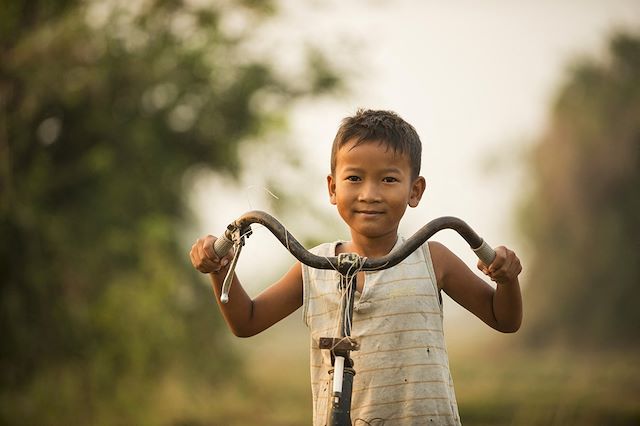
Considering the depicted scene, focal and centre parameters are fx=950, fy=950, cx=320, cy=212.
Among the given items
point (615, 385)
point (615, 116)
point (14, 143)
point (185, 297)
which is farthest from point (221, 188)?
point (615, 116)

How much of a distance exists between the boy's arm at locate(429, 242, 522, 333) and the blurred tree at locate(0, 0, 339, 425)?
291 inches

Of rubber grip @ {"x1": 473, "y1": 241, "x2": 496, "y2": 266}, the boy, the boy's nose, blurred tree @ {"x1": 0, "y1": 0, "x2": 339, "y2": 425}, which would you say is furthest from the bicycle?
blurred tree @ {"x1": 0, "y1": 0, "x2": 339, "y2": 425}

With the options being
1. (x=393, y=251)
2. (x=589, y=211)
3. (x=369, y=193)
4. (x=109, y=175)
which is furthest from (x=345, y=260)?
(x=589, y=211)

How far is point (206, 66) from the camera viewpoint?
36.4 ft

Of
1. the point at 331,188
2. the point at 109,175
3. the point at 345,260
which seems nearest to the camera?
the point at 345,260

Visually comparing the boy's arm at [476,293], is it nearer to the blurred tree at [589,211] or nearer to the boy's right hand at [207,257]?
the boy's right hand at [207,257]

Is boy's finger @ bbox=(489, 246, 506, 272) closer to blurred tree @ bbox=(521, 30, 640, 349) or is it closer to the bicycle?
the bicycle

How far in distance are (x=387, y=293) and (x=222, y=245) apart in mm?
588

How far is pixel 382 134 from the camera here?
3.22 meters

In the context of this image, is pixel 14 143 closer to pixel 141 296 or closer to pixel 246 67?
pixel 141 296

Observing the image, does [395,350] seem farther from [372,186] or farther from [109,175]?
[109,175]

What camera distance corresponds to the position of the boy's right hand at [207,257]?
3176 millimetres

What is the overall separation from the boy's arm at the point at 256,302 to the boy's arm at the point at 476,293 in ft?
1.69

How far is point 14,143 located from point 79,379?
105 inches
